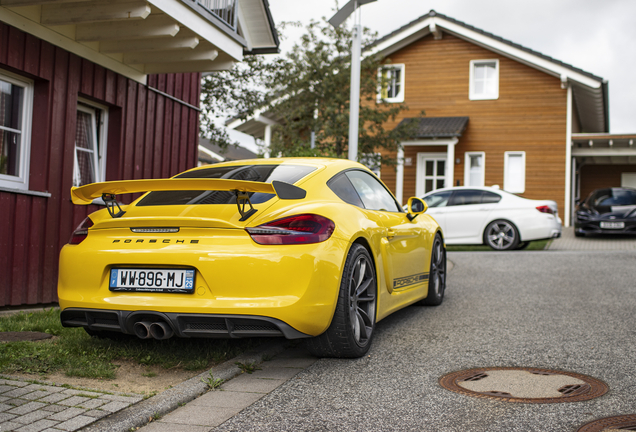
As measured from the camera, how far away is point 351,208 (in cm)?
442

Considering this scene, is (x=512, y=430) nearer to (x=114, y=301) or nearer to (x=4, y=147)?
(x=114, y=301)

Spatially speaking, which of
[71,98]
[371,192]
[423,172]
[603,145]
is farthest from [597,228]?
[71,98]

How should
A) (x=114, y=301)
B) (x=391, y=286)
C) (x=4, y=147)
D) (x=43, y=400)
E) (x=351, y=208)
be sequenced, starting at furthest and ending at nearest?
(x=4, y=147) < (x=391, y=286) < (x=351, y=208) < (x=114, y=301) < (x=43, y=400)

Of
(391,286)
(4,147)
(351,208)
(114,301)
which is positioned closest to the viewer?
(114,301)

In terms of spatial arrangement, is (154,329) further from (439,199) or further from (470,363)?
(439,199)

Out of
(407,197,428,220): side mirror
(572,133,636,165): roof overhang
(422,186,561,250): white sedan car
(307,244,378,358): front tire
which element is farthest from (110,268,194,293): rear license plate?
(572,133,636,165): roof overhang

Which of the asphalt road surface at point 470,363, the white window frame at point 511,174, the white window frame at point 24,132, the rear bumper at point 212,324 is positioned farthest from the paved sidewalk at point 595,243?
the rear bumper at point 212,324

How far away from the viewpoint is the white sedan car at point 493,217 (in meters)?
13.6

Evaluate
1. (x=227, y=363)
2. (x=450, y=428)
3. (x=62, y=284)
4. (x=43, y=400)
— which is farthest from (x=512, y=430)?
(x=62, y=284)

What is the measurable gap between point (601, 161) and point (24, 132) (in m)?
24.9

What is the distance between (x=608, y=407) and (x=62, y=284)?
3267mm

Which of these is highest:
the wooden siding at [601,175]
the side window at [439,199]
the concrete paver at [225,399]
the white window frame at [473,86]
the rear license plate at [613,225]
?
the white window frame at [473,86]

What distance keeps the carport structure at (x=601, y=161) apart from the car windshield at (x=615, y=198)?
546 cm

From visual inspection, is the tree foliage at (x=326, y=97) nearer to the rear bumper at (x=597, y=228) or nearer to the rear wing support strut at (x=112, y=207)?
the rear bumper at (x=597, y=228)
